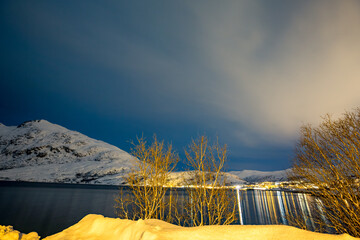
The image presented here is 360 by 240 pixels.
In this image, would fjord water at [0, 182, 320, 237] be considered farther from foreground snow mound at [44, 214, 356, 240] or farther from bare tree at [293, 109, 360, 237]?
foreground snow mound at [44, 214, 356, 240]

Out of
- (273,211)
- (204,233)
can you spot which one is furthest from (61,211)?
(273,211)

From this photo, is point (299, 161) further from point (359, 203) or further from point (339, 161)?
point (359, 203)

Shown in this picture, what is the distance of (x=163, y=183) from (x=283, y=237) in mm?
9479

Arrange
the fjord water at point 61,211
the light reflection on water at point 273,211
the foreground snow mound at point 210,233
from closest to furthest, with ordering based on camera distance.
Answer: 1. the foreground snow mound at point 210,233
2. the fjord water at point 61,211
3. the light reflection on water at point 273,211

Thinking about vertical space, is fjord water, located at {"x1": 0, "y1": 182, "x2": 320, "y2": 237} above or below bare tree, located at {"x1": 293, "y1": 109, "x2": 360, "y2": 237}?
below

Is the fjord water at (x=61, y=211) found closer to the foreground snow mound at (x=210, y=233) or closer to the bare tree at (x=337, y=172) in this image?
the bare tree at (x=337, y=172)

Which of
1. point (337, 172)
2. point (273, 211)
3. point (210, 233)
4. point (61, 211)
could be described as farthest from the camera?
point (273, 211)

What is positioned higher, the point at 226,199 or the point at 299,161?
the point at 299,161

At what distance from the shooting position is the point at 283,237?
3494mm

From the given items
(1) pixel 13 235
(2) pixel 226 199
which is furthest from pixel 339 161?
(1) pixel 13 235

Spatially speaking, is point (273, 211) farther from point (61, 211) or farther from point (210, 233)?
point (210, 233)

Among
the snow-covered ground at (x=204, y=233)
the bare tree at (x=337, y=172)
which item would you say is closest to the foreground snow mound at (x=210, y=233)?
the snow-covered ground at (x=204, y=233)

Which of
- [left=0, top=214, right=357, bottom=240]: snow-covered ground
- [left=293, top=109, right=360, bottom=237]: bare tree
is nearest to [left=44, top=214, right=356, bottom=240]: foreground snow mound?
[left=0, top=214, right=357, bottom=240]: snow-covered ground

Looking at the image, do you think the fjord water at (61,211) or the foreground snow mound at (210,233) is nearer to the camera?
the foreground snow mound at (210,233)
